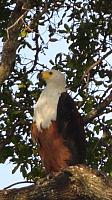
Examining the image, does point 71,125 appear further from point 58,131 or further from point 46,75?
point 46,75

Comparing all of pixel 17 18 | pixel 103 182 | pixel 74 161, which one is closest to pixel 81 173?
pixel 103 182

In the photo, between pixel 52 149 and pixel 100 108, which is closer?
pixel 100 108

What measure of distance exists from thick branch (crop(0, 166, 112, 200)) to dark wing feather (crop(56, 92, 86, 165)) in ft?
9.63

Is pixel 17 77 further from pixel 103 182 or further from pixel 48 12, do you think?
pixel 103 182

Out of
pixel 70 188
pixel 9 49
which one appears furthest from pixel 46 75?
pixel 70 188

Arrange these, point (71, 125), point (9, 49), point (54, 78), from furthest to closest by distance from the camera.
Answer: point (54, 78)
point (71, 125)
point (9, 49)

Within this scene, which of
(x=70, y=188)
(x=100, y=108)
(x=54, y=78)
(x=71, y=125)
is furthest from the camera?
(x=54, y=78)

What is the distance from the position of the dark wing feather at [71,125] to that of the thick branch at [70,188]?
2.94 metres

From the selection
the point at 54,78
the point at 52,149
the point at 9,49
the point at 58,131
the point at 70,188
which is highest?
the point at 54,78

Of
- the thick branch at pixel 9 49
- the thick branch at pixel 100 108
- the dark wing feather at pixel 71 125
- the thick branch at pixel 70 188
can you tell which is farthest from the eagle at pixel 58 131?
the thick branch at pixel 70 188

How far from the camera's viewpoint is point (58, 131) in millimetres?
5613

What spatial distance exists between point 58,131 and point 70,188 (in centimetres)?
317

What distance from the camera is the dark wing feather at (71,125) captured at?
5.52m

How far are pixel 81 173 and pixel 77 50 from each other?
373cm
